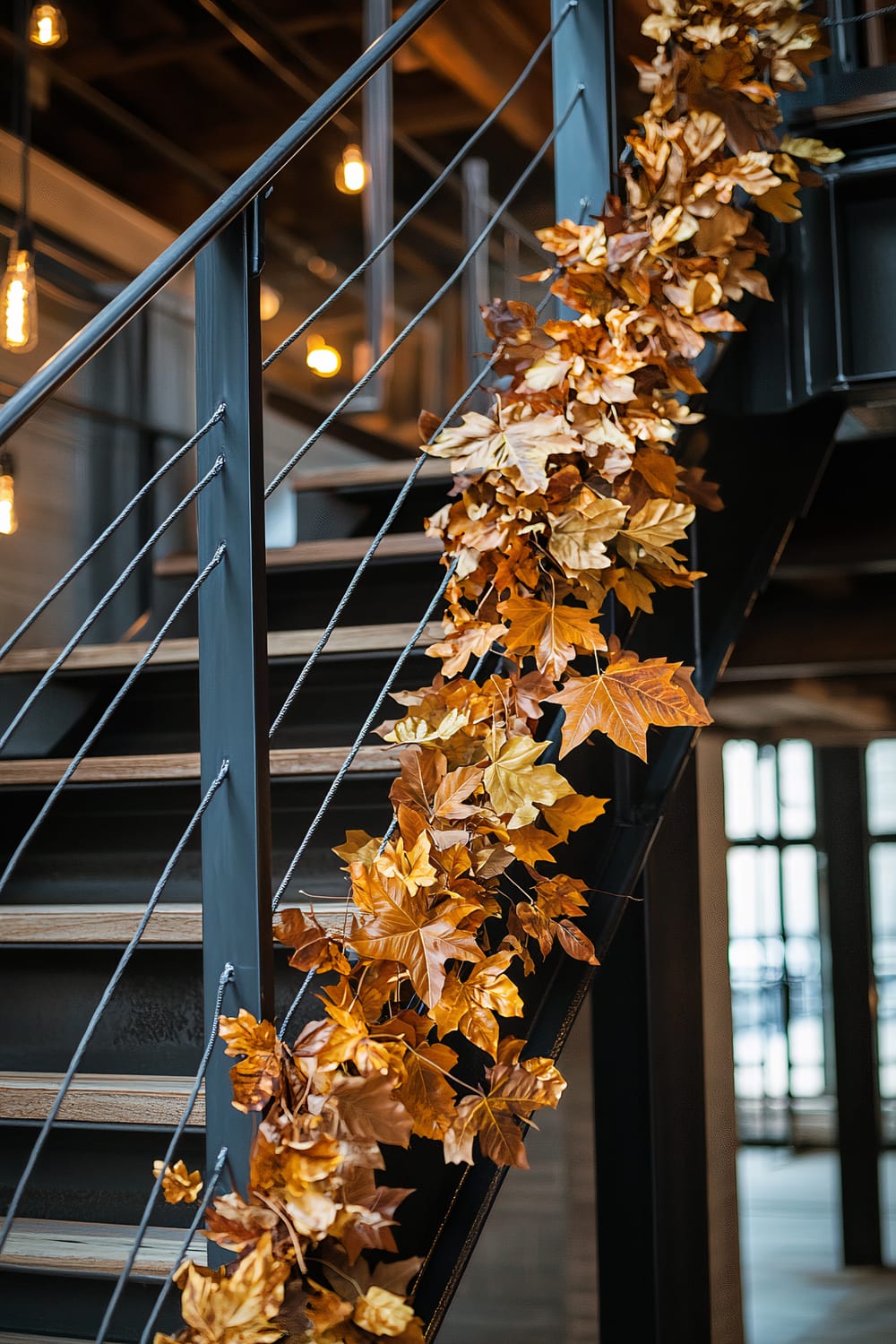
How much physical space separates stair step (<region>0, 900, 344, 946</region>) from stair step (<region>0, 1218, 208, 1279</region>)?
318 millimetres

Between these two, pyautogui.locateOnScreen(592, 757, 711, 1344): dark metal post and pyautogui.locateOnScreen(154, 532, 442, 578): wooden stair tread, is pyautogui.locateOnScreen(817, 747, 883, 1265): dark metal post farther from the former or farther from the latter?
pyautogui.locateOnScreen(154, 532, 442, 578): wooden stair tread

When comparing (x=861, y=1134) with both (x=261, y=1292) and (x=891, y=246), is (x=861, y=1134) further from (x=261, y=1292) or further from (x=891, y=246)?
(x=261, y=1292)

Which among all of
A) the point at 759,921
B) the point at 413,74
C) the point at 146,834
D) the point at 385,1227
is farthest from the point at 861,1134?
Answer: the point at 385,1227

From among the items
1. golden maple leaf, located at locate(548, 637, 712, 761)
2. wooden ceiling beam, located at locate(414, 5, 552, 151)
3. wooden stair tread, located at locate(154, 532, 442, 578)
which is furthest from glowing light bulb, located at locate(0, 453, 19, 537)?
wooden ceiling beam, located at locate(414, 5, 552, 151)

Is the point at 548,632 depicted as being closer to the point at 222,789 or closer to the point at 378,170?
the point at 222,789

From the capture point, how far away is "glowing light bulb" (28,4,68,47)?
3234 millimetres

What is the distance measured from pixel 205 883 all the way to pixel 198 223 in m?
0.58

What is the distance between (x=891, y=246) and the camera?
1982 mm

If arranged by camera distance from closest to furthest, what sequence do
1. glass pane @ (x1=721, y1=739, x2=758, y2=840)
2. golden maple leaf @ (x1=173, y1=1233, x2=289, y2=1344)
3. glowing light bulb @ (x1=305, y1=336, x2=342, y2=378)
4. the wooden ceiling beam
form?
golden maple leaf @ (x1=173, y1=1233, x2=289, y2=1344), glowing light bulb @ (x1=305, y1=336, x2=342, y2=378), the wooden ceiling beam, glass pane @ (x1=721, y1=739, x2=758, y2=840)

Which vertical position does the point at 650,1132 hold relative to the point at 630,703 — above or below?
below

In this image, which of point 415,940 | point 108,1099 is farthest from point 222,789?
point 108,1099

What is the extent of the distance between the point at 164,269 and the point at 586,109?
2.54 feet

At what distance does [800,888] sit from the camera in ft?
39.3

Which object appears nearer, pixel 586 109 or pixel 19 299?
pixel 586 109
